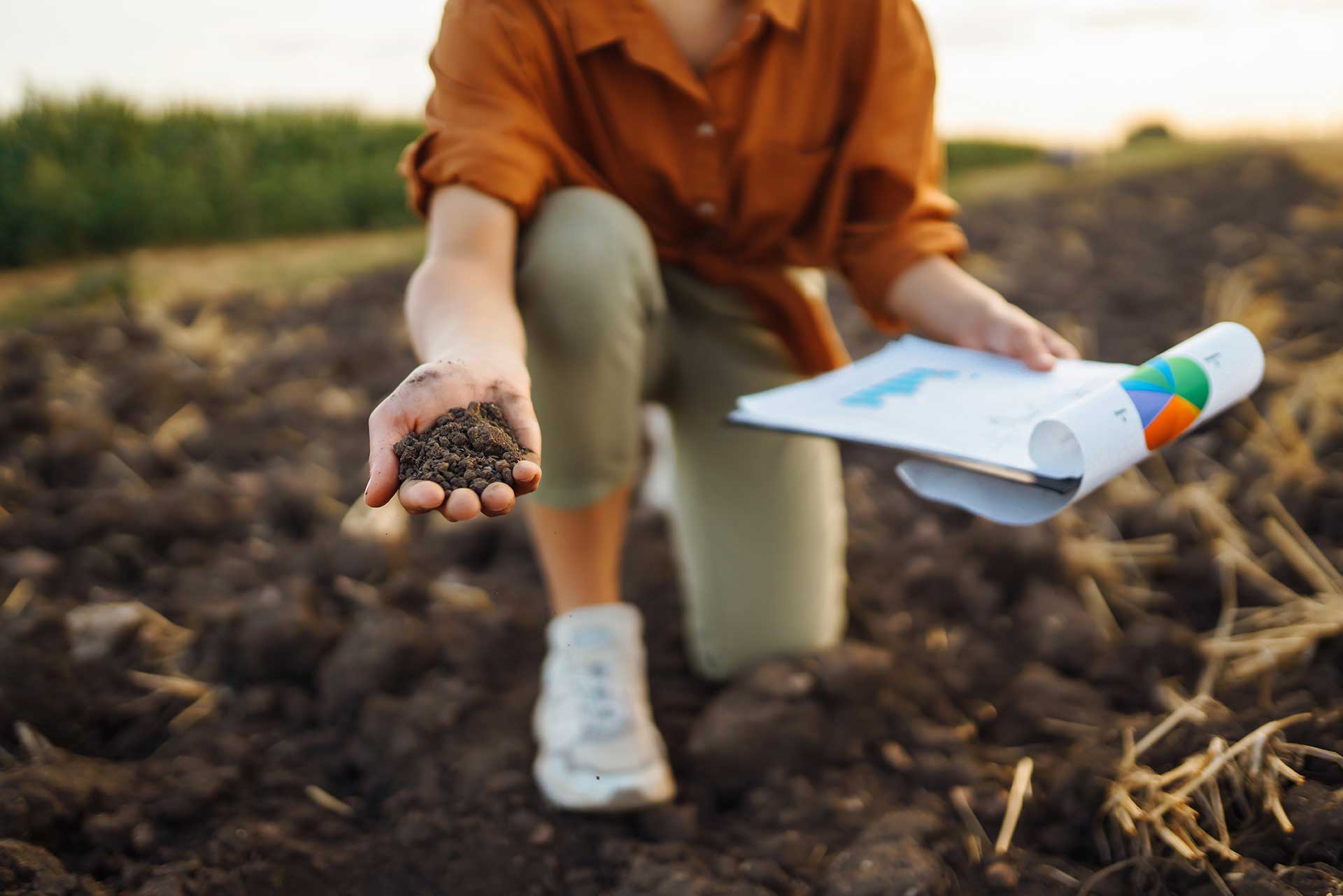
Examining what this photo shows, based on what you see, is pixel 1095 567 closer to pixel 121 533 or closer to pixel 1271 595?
pixel 1271 595

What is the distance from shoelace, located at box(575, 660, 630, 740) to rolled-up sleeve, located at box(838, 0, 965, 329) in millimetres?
560

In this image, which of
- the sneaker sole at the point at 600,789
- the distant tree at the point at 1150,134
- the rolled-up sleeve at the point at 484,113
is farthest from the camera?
the distant tree at the point at 1150,134

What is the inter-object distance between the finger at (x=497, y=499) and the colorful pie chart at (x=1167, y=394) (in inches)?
21.1

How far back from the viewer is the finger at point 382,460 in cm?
71

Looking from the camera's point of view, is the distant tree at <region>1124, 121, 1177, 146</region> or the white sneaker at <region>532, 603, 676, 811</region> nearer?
the white sneaker at <region>532, 603, 676, 811</region>

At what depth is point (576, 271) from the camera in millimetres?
1078

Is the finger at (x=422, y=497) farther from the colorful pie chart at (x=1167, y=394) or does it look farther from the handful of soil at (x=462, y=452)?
the colorful pie chart at (x=1167, y=394)

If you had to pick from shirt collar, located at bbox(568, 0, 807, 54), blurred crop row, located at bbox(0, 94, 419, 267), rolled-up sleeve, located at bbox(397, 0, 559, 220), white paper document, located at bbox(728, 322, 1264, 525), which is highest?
shirt collar, located at bbox(568, 0, 807, 54)

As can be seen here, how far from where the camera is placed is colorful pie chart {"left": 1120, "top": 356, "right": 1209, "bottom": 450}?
87 cm

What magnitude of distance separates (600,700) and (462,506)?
0.59 metres

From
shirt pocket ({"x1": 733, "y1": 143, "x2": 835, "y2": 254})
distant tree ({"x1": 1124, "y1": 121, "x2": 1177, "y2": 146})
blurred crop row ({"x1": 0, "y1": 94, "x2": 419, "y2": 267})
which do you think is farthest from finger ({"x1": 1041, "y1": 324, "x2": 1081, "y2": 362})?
distant tree ({"x1": 1124, "y1": 121, "x2": 1177, "y2": 146})

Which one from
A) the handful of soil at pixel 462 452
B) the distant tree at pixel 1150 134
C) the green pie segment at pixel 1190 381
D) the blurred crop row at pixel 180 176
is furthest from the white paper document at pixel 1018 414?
the distant tree at pixel 1150 134

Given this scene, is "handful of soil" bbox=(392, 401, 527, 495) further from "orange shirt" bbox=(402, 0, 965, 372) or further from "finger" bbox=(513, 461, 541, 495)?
"orange shirt" bbox=(402, 0, 965, 372)

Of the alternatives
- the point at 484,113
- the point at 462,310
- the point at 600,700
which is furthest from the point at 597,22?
the point at 600,700
